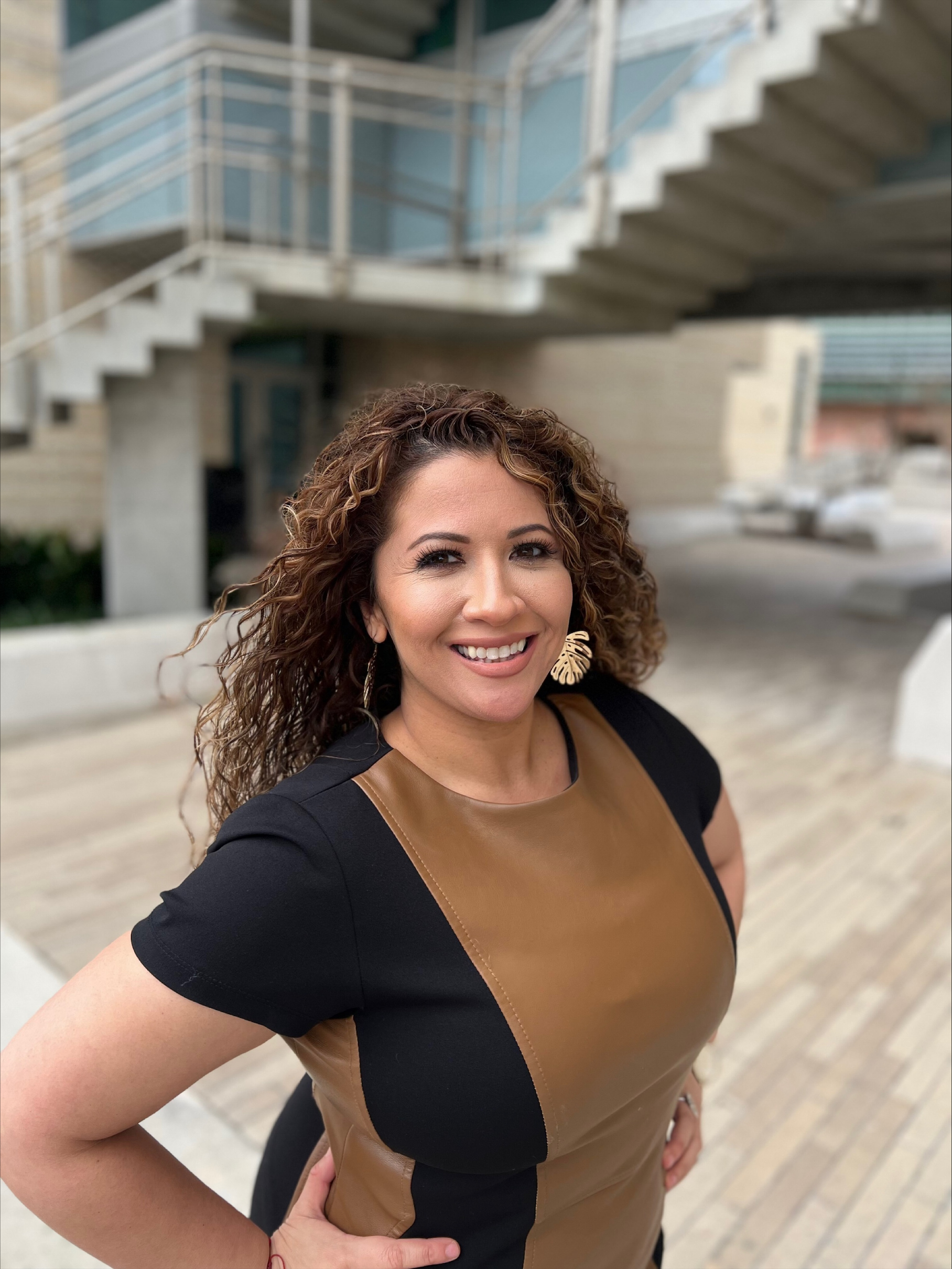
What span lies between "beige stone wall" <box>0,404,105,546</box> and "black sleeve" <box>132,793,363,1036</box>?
8.10 meters

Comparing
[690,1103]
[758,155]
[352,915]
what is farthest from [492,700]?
[758,155]

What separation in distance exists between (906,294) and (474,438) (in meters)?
9.41

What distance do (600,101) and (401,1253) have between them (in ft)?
21.0

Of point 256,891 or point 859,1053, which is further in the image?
point 859,1053

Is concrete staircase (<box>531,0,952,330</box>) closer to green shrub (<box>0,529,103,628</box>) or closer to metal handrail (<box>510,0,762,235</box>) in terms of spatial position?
metal handrail (<box>510,0,762,235</box>)

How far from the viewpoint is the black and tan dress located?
862mm

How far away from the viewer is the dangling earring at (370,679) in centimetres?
117

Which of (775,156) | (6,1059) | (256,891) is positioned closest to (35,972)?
(6,1059)

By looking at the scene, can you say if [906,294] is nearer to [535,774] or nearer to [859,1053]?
[859,1053]

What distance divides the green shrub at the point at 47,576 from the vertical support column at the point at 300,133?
304 cm

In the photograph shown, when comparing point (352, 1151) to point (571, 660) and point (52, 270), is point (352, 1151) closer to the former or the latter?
point (571, 660)

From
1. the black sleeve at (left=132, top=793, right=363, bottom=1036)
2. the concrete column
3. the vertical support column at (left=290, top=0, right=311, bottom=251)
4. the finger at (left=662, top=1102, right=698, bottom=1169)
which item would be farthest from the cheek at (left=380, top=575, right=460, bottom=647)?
the vertical support column at (left=290, top=0, right=311, bottom=251)

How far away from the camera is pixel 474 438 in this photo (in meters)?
1.02

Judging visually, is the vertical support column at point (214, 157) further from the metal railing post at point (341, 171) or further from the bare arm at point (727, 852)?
the bare arm at point (727, 852)
